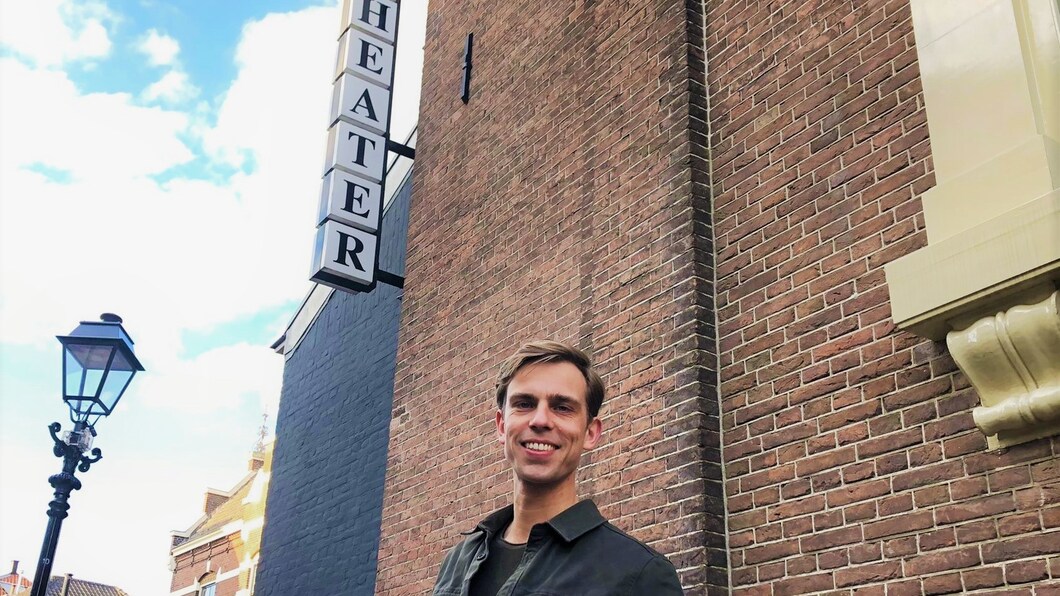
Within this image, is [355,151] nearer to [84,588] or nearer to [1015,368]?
[1015,368]

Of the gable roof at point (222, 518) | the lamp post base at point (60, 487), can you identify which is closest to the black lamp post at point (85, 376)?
the lamp post base at point (60, 487)

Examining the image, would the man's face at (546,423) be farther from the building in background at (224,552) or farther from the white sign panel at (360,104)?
the building in background at (224,552)

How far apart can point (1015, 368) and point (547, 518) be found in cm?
214

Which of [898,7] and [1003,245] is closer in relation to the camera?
[1003,245]

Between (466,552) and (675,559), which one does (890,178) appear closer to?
(675,559)

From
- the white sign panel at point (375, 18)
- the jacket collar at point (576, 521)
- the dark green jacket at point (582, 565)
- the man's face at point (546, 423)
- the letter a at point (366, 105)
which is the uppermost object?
the white sign panel at point (375, 18)

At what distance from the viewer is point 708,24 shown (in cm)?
573

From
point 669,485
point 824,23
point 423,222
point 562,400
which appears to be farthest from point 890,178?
point 423,222

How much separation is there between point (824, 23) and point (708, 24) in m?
0.95

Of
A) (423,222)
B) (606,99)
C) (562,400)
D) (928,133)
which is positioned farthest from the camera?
(423,222)

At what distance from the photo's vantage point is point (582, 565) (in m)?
1.92

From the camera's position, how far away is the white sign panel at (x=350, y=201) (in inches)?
355

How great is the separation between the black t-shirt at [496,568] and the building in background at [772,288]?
212cm

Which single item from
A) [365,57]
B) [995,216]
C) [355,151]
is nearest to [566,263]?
[995,216]
